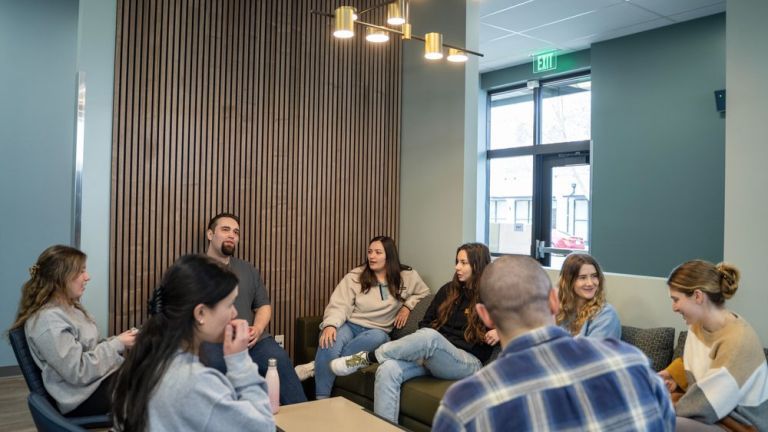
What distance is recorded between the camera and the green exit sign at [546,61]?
7418 millimetres

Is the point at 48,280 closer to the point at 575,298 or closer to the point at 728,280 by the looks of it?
the point at 575,298

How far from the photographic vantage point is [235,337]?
1947mm

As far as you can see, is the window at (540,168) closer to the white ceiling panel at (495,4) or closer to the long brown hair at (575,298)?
the white ceiling panel at (495,4)

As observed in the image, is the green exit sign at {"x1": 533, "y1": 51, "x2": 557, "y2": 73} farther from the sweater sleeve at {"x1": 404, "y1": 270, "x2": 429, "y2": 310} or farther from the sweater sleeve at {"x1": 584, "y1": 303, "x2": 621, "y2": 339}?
the sweater sleeve at {"x1": 584, "y1": 303, "x2": 621, "y2": 339}

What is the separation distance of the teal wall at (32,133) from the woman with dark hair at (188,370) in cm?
462

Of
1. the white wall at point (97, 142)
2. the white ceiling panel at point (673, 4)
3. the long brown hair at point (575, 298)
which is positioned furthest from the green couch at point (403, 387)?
the white ceiling panel at point (673, 4)

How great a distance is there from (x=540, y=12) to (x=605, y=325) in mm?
3681

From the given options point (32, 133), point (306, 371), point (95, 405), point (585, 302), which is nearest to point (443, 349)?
point (585, 302)

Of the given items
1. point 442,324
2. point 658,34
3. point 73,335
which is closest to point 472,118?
point 442,324

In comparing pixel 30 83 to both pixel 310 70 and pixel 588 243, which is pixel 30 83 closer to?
pixel 310 70

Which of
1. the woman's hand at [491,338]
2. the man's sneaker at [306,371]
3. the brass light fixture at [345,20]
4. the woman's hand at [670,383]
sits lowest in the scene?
the man's sneaker at [306,371]

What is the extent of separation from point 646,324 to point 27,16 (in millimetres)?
6030

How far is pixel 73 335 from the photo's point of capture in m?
2.98

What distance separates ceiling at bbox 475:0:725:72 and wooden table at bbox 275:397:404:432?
13.0 feet
